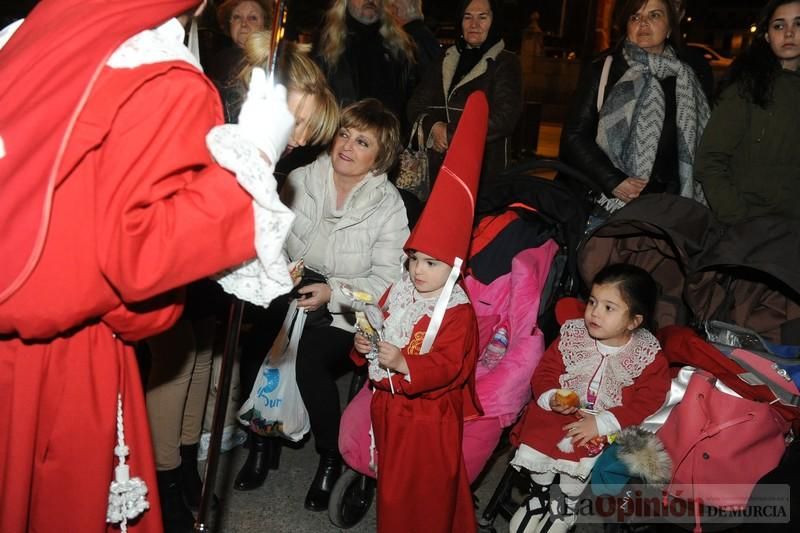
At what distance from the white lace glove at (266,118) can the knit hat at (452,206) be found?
0.89m

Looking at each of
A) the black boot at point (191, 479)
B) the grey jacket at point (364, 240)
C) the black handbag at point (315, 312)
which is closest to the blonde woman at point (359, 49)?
the grey jacket at point (364, 240)

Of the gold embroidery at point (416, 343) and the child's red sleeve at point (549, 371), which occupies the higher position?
the gold embroidery at point (416, 343)

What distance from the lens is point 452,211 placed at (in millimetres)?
2291

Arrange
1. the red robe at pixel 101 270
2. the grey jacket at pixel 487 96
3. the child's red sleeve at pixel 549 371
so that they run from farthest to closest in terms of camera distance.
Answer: the grey jacket at pixel 487 96 → the child's red sleeve at pixel 549 371 → the red robe at pixel 101 270

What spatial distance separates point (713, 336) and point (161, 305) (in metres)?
1.98

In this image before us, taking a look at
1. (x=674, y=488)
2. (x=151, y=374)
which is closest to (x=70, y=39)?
(x=151, y=374)

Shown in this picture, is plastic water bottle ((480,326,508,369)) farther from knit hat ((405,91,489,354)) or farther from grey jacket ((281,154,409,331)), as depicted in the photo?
grey jacket ((281,154,409,331))

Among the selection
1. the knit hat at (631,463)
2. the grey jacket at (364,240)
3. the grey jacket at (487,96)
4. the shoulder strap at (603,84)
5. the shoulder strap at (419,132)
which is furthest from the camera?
the shoulder strap at (419,132)

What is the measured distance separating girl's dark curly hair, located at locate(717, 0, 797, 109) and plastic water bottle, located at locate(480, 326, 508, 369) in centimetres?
155

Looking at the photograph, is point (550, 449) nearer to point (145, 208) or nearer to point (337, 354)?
point (337, 354)

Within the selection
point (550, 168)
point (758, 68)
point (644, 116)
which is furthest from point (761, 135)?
point (550, 168)

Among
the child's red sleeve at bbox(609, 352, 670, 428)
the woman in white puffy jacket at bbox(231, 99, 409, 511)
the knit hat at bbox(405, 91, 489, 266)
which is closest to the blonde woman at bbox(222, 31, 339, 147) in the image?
the woman in white puffy jacket at bbox(231, 99, 409, 511)

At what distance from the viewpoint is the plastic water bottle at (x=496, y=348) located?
2.61 metres

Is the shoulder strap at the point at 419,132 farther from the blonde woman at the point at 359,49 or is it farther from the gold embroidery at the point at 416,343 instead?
the gold embroidery at the point at 416,343
